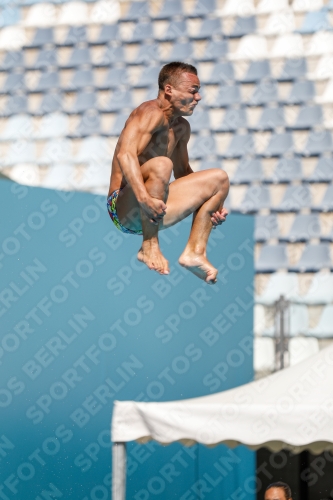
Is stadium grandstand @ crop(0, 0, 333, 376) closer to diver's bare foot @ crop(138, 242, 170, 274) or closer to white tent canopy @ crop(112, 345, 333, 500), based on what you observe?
white tent canopy @ crop(112, 345, 333, 500)

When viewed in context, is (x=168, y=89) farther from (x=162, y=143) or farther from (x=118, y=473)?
(x=118, y=473)

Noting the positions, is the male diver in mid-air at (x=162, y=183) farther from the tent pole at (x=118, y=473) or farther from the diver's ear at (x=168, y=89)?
the tent pole at (x=118, y=473)

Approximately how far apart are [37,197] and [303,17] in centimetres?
293

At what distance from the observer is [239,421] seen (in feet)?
13.8

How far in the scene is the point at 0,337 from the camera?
522 cm

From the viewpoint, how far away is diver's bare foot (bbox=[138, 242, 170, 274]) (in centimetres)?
381

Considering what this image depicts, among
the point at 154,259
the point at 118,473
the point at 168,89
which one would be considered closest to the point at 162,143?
the point at 168,89

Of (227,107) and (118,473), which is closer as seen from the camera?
(118,473)

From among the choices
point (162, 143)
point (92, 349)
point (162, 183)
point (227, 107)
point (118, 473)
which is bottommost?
point (118, 473)

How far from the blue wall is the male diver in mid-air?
1.47 metres

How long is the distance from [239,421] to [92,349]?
5.11 feet

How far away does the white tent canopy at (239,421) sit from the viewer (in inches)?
164

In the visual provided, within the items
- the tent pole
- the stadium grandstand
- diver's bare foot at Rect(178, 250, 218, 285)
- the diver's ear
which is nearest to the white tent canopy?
the tent pole

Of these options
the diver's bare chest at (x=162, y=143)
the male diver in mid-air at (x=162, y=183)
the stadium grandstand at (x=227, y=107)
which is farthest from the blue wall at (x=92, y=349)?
the diver's bare chest at (x=162, y=143)
